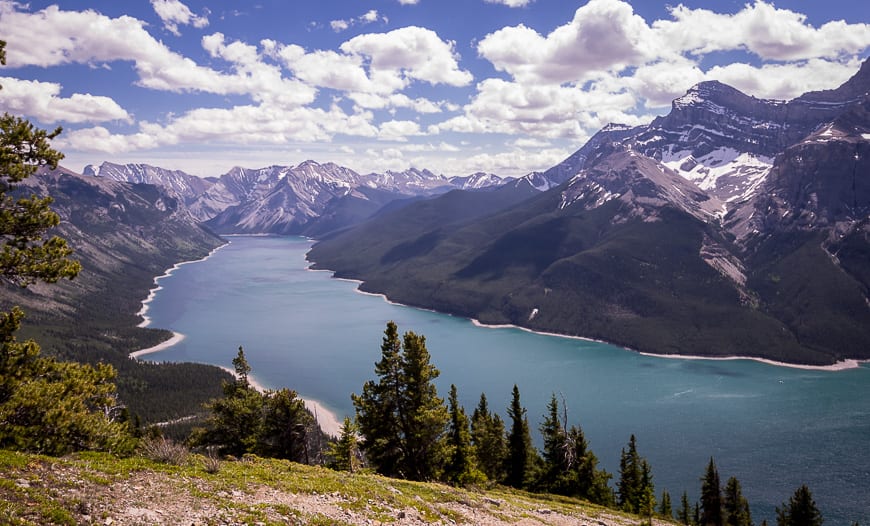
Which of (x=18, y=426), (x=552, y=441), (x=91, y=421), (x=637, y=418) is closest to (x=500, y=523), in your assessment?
(x=91, y=421)

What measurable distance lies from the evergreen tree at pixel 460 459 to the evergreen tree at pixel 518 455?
13.4 meters

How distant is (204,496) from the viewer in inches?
838

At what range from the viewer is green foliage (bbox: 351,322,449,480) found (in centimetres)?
4384

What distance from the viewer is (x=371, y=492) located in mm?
27562

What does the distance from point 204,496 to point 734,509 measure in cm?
8686

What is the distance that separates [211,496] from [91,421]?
6.71 metres

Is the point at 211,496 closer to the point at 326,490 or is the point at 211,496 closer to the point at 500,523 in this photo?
the point at 326,490

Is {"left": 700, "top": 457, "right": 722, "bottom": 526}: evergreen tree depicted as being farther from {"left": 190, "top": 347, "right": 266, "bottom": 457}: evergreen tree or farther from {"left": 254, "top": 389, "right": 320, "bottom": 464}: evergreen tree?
{"left": 190, "top": 347, "right": 266, "bottom": 457}: evergreen tree

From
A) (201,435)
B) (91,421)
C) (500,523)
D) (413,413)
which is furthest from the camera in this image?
(201,435)

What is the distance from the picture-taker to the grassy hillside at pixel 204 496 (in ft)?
56.3

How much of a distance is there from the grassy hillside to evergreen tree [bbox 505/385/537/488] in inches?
1459

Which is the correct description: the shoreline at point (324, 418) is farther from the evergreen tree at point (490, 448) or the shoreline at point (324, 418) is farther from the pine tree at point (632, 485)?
the pine tree at point (632, 485)

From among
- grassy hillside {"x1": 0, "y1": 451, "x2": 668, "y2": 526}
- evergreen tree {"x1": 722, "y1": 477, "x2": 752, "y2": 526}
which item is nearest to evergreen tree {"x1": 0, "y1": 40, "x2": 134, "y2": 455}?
grassy hillside {"x1": 0, "y1": 451, "x2": 668, "y2": 526}

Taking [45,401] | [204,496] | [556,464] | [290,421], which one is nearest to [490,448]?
[556,464]
